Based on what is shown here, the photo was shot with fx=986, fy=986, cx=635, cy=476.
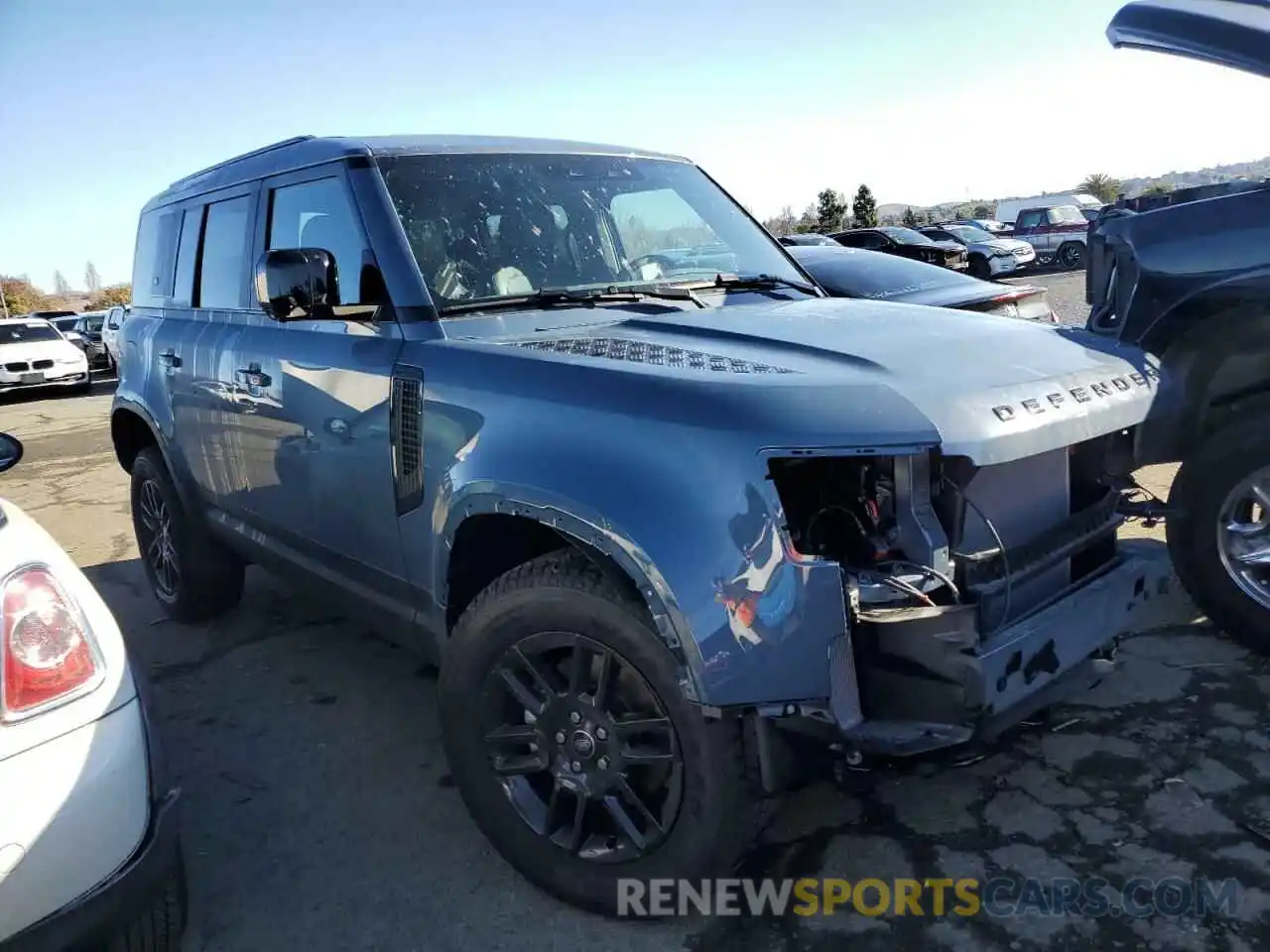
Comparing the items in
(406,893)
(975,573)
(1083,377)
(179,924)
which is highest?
(1083,377)

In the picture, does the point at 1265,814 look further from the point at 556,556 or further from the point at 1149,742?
the point at 556,556

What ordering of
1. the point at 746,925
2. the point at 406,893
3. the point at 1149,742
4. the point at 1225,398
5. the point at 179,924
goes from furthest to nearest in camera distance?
the point at 1225,398, the point at 1149,742, the point at 406,893, the point at 746,925, the point at 179,924

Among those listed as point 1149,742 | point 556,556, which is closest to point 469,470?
point 556,556

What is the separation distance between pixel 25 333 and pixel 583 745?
21221 mm

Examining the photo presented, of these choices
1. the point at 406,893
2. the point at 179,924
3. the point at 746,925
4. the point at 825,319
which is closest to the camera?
the point at 179,924

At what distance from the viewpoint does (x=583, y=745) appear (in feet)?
8.05

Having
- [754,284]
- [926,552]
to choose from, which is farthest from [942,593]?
[754,284]

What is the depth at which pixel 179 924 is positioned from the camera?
227 cm

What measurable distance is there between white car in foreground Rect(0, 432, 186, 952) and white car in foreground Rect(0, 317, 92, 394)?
19.6m

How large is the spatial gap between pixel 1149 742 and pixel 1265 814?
451 millimetres

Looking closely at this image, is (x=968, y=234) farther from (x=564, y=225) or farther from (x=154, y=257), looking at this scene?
(x=564, y=225)

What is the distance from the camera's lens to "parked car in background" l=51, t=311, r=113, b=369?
23.4 m

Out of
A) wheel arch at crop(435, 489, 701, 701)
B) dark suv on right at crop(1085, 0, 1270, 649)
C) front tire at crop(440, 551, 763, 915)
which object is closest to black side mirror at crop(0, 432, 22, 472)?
wheel arch at crop(435, 489, 701, 701)

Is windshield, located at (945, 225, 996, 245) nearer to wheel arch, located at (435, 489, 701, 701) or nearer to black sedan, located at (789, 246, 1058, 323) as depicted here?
black sedan, located at (789, 246, 1058, 323)
